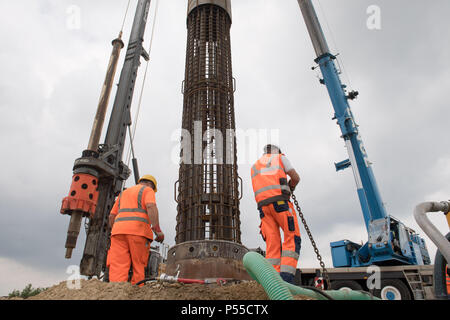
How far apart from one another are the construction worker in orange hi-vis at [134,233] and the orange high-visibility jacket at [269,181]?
1541 millimetres

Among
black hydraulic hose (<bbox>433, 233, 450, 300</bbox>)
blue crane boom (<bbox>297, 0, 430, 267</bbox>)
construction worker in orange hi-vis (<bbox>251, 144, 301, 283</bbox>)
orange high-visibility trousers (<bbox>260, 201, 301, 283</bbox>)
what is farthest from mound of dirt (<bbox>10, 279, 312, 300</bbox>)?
blue crane boom (<bbox>297, 0, 430, 267</bbox>)

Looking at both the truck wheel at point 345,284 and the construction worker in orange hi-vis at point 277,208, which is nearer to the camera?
the construction worker in orange hi-vis at point 277,208

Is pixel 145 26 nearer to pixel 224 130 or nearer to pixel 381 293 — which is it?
pixel 224 130

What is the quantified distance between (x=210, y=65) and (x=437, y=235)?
1046 centimetres

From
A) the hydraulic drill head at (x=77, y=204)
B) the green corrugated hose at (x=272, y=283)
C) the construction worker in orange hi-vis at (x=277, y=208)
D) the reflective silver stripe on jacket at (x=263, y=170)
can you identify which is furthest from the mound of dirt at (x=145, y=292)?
the hydraulic drill head at (x=77, y=204)

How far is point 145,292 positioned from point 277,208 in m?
2.17

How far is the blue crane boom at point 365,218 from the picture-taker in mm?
8797

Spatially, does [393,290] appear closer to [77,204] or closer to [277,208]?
[277,208]

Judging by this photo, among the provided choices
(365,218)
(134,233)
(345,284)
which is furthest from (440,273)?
(365,218)

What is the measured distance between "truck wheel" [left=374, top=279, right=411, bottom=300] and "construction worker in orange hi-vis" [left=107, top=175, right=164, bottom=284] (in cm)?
691

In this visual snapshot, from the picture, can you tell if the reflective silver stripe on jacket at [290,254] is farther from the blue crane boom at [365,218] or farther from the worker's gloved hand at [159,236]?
the blue crane boom at [365,218]

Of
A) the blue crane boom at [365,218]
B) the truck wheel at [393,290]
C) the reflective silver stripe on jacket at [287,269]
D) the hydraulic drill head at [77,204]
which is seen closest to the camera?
the reflective silver stripe on jacket at [287,269]

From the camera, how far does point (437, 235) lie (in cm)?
215

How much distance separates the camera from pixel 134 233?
423cm
